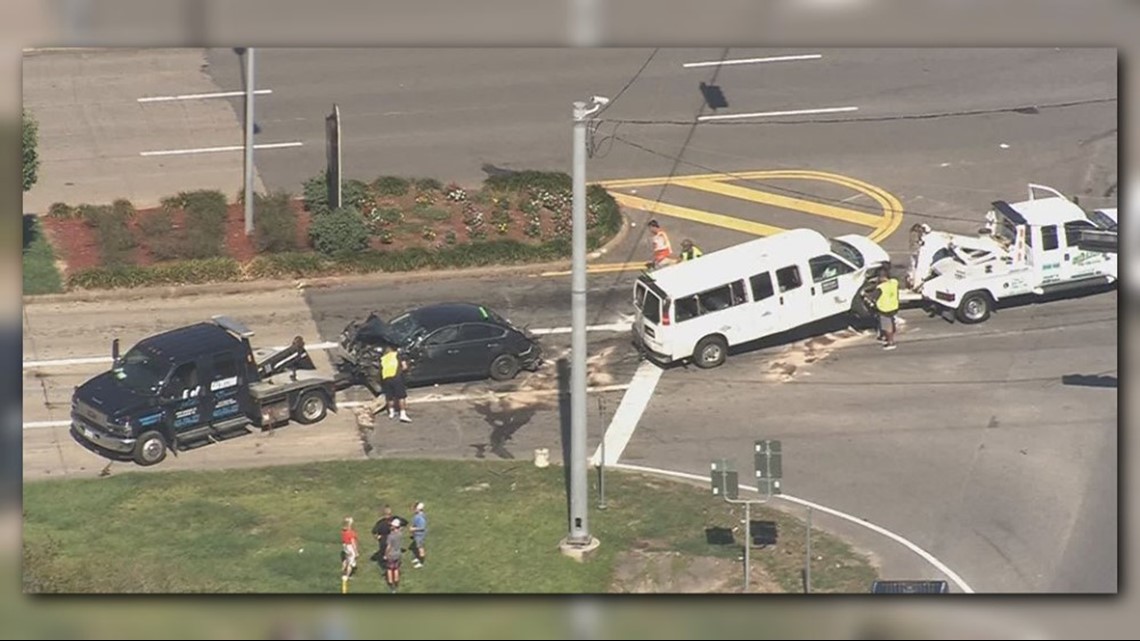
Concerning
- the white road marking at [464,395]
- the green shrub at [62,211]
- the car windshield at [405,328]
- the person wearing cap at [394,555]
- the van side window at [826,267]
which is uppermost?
the green shrub at [62,211]

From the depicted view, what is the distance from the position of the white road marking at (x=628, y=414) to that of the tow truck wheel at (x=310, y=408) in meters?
5.68

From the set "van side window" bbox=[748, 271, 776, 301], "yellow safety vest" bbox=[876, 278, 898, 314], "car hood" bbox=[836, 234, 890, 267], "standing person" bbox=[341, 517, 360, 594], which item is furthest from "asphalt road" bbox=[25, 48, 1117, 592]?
"standing person" bbox=[341, 517, 360, 594]

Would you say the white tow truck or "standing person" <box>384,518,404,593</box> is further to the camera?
the white tow truck

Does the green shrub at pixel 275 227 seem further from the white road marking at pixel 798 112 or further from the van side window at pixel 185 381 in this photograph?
the white road marking at pixel 798 112

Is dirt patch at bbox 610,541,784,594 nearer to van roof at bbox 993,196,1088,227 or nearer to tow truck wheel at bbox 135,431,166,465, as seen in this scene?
tow truck wheel at bbox 135,431,166,465

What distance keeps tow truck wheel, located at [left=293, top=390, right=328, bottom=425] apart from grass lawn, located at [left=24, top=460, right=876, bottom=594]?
1.66 meters

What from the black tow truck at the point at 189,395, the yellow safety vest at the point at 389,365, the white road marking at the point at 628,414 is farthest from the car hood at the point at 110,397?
the white road marking at the point at 628,414

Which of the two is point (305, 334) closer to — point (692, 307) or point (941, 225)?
point (692, 307)

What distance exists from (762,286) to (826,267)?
150cm

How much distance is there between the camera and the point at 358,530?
121 ft

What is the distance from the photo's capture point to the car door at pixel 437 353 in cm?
4119

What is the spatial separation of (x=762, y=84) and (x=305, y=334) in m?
14.5

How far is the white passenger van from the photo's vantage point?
41.6 m

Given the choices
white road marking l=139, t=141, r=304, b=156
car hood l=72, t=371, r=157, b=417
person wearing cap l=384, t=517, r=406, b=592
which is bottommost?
Result: person wearing cap l=384, t=517, r=406, b=592
